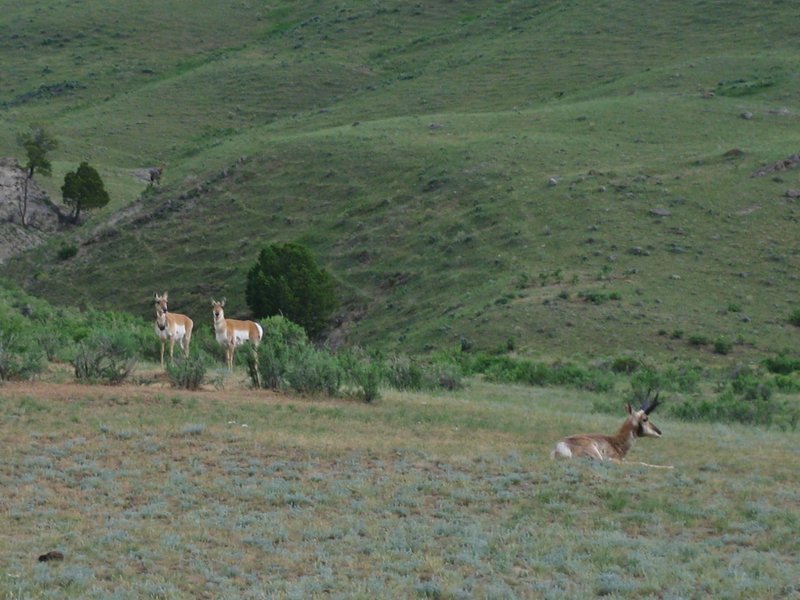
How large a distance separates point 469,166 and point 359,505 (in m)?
46.0

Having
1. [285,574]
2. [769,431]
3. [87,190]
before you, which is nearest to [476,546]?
[285,574]

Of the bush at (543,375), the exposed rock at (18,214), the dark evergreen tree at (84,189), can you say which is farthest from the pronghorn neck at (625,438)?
the dark evergreen tree at (84,189)

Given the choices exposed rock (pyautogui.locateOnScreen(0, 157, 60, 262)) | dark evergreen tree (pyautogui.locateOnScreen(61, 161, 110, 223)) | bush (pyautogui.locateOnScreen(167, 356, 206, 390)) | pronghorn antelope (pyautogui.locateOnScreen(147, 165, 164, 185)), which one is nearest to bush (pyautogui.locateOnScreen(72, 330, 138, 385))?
bush (pyautogui.locateOnScreen(167, 356, 206, 390))

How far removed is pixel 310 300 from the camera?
47469 mm

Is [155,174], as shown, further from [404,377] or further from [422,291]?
[404,377]

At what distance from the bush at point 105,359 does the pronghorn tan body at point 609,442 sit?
8.26 metres

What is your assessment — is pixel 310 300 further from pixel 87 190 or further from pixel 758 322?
pixel 87 190

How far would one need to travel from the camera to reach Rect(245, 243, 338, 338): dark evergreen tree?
4712cm

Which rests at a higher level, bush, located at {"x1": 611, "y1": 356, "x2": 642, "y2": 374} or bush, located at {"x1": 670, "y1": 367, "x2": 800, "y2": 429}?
bush, located at {"x1": 670, "y1": 367, "x2": 800, "y2": 429}

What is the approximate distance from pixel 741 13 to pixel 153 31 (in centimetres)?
5319

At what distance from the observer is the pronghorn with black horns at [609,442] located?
16.1 metres

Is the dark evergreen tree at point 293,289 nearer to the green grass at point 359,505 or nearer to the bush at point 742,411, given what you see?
the bush at point 742,411

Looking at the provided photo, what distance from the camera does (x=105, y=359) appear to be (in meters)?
21.2

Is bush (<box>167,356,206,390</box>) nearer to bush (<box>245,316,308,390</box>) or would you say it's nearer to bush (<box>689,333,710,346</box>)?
bush (<box>245,316,308,390</box>)
